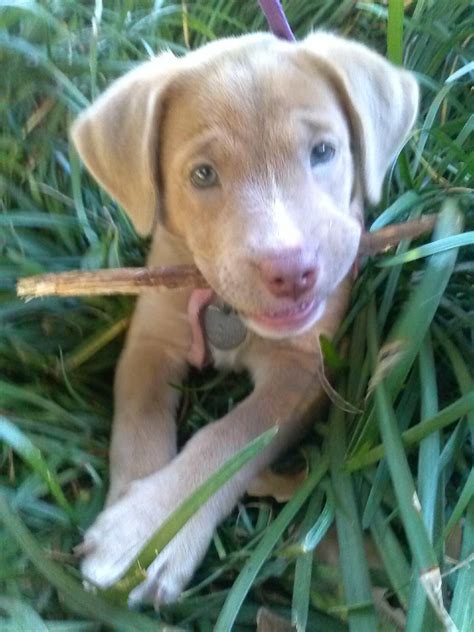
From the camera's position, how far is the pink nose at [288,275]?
1.37m

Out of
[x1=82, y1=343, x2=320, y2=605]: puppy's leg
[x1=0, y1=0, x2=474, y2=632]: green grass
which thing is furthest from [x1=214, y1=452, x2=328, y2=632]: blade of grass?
[x1=82, y1=343, x2=320, y2=605]: puppy's leg

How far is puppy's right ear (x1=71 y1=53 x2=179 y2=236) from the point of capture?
64.8 inches

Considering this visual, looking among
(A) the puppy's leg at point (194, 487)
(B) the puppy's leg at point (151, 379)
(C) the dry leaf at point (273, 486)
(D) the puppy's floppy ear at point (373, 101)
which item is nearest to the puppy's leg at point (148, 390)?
(B) the puppy's leg at point (151, 379)

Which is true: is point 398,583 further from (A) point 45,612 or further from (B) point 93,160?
(B) point 93,160

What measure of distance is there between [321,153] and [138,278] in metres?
0.46

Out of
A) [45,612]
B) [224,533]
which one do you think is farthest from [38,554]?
[224,533]

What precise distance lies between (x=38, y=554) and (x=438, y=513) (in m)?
0.74

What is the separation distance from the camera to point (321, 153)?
1591mm

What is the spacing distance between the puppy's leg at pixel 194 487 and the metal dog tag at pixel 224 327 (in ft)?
0.30

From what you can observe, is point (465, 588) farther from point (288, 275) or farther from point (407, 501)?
point (288, 275)

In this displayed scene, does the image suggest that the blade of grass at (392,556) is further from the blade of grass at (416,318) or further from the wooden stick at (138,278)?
the wooden stick at (138,278)

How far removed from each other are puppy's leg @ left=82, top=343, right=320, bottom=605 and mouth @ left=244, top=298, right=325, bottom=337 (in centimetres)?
25

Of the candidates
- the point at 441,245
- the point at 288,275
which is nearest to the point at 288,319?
the point at 288,275

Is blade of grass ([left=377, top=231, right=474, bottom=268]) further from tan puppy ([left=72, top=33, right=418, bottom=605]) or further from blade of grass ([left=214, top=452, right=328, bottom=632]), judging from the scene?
blade of grass ([left=214, top=452, right=328, bottom=632])
